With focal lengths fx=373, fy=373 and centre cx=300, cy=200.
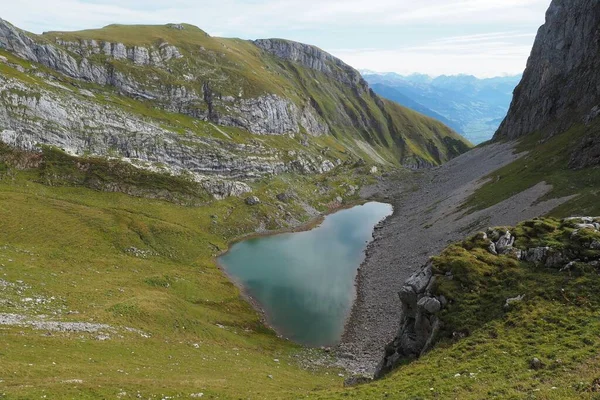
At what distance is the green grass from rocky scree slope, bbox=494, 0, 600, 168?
1570 cm

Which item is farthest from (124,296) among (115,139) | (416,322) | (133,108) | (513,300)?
(133,108)

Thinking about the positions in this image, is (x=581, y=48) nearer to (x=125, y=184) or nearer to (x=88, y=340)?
(x=125, y=184)

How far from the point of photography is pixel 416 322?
3594cm

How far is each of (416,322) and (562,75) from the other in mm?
163563

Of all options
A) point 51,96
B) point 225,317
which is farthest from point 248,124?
point 225,317

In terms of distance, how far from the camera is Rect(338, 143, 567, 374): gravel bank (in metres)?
63.3

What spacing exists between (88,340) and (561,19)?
203m

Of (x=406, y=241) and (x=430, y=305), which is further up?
(x=430, y=305)

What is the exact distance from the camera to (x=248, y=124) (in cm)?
19100

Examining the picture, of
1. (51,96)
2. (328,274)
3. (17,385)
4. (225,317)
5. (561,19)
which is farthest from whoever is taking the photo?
(561,19)

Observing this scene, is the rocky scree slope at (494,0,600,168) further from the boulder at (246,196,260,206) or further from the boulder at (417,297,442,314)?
the boulder at (417,297,442,314)

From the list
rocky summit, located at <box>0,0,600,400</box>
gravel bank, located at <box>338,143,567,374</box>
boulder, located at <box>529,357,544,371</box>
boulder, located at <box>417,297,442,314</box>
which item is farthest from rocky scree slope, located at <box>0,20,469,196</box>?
boulder, located at <box>529,357,544,371</box>

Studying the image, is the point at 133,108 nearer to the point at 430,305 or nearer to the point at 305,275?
the point at 305,275

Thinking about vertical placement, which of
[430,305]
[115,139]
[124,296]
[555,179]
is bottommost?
[124,296]
